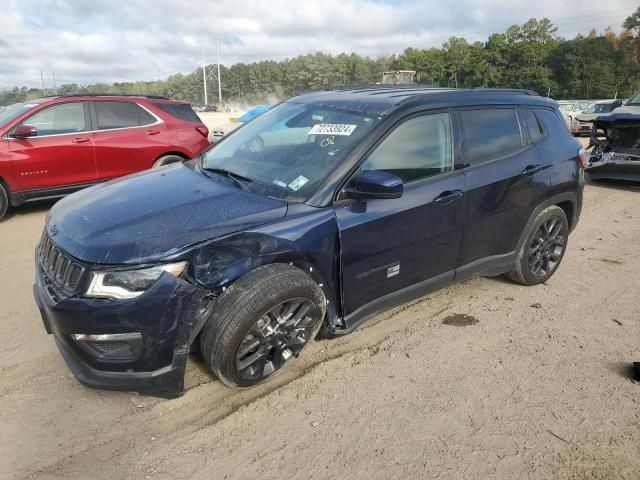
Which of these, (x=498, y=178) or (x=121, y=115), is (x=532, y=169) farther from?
(x=121, y=115)

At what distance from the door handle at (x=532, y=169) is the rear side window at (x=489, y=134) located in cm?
18

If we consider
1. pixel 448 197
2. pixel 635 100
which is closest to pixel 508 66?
pixel 635 100

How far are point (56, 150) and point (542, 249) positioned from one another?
6193 millimetres

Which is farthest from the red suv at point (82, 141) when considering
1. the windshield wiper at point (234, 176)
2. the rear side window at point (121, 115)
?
the windshield wiper at point (234, 176)

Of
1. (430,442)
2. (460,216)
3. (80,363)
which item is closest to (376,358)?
(430,442)

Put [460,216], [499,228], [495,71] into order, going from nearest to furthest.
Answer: [460,216], [499,228], [495,71]

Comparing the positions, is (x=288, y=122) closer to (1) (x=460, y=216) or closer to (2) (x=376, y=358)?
(1) (x=460, y=216)

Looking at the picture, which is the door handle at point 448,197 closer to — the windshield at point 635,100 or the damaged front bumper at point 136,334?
the damaged front bumper at point 136,334

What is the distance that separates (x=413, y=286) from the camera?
3.52 metres

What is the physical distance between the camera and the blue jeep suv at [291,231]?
8.30ft

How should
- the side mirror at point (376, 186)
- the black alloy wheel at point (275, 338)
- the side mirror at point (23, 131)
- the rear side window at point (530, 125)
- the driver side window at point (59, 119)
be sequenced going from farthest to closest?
1. the driver side window at point (59, 119)
2. the side mirror at point (23, 131)
3. the rear side window at point (530, 125)
4. the side mirror at point (376, 186)
5. the black alloy wheel at point (275, 338)

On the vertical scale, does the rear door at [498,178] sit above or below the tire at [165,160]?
above

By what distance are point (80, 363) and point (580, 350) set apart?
3.20 meters

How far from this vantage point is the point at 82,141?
7.06 m
